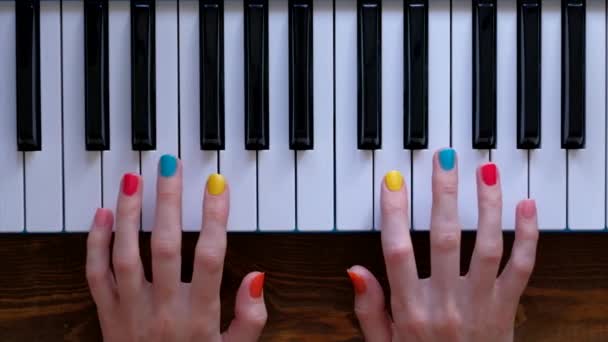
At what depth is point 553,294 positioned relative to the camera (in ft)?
3.28

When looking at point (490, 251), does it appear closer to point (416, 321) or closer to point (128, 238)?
point (416, 321)

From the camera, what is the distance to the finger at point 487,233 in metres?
0.85

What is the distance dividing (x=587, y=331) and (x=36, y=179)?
2.90 ft

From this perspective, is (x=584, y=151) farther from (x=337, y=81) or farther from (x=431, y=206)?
(x=337, y=81)

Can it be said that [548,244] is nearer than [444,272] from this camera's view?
No

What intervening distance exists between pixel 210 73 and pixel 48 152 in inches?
10.4

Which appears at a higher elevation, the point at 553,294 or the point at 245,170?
the point at 245,170

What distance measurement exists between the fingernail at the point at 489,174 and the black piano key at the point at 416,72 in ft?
0.32

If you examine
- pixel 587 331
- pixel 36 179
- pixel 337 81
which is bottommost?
pixel 587 331

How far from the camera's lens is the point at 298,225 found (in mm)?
913

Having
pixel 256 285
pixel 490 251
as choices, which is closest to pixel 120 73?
pixel 256 285

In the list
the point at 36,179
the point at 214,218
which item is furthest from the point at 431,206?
the point at 36,179

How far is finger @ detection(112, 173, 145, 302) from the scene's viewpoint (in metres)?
0.86

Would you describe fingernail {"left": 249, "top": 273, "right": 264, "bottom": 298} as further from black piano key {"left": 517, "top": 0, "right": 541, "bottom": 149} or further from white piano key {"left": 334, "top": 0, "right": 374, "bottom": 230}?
black piano key {"left": 517, "top": 0, "right": 541, "bottom": 149}
